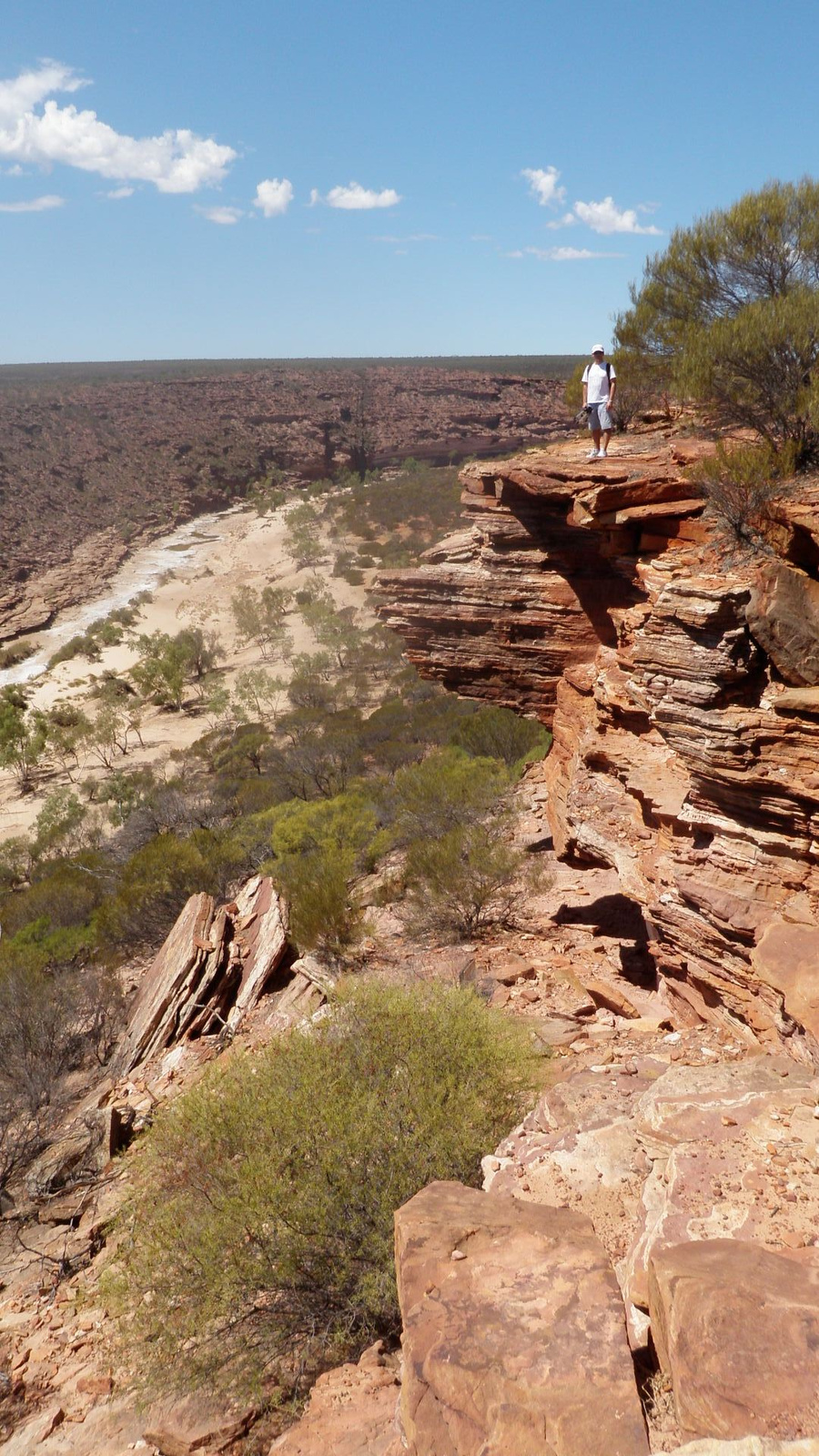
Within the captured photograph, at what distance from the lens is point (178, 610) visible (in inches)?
1919

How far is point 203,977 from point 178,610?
134 ft

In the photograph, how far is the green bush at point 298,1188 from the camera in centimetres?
537

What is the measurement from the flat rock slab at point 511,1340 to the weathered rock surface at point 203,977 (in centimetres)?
728

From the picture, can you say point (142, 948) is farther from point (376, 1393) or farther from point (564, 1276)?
point (564, 1276)

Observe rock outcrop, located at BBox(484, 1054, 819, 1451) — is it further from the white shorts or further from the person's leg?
the white shorts

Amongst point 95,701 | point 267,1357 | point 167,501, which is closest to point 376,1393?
point 267,1357

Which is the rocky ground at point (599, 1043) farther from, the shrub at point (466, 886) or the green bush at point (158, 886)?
the green bush at point (158, 886)

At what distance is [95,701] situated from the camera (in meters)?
36.7

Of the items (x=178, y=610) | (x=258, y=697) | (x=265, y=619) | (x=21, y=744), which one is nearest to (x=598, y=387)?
(x=258, y=697)

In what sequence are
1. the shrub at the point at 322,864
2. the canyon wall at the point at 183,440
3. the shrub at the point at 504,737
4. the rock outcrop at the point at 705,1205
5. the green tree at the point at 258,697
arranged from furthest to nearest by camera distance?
the canyon wall at the point at 183,440
the green tree at the point at 258,697
the shrub at the point at 504,737
the shrub at the point at 322,864
the rock outcrop at the point at 705,1205

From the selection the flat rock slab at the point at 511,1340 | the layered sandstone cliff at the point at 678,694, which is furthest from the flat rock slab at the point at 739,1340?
the layered sandstone cliff at the point at 678,694


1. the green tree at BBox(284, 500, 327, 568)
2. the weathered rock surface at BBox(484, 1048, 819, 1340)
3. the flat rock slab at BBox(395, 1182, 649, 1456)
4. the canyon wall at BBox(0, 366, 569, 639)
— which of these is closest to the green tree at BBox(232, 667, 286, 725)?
the green tree at BBox(284, 500, 327, 568)

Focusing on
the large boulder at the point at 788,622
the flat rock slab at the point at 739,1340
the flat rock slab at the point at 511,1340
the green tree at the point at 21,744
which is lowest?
the green tree at the point at 21,744

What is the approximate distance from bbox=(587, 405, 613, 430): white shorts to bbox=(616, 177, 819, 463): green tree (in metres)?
0.96
